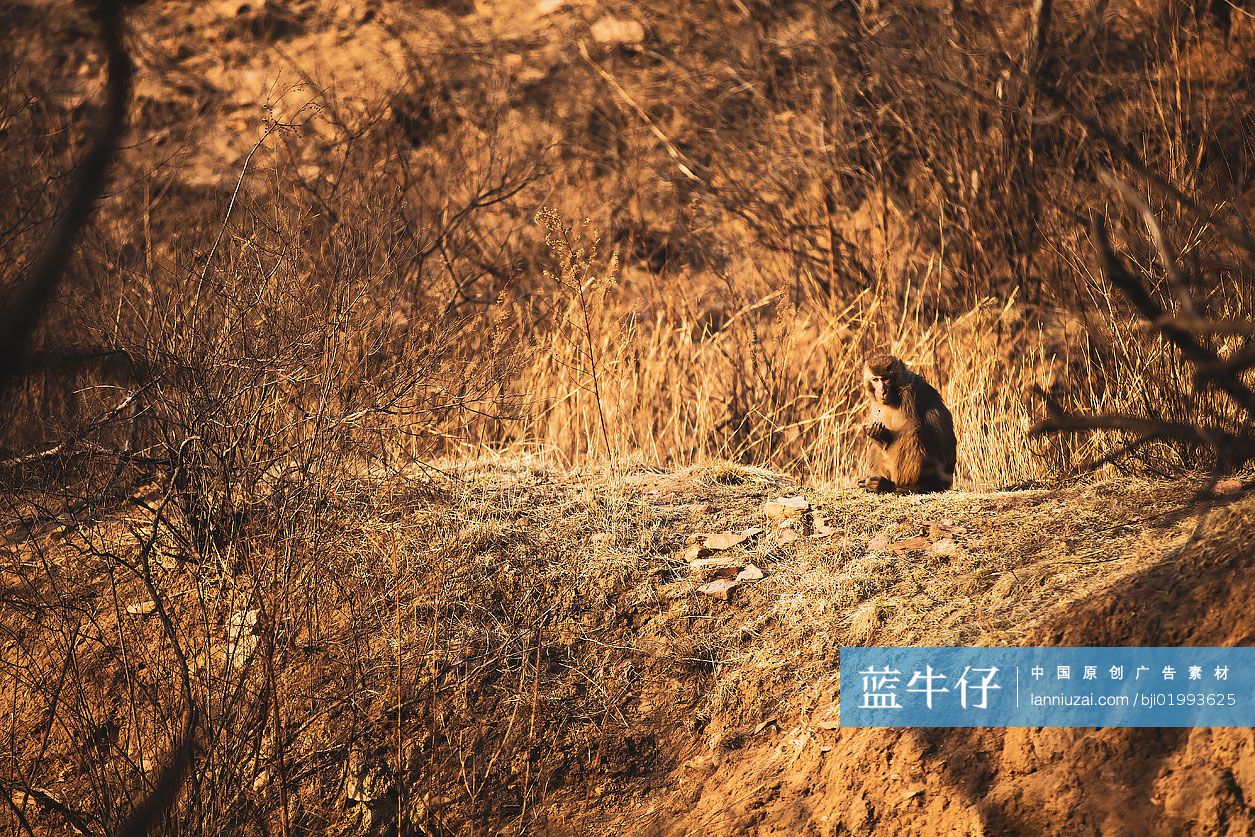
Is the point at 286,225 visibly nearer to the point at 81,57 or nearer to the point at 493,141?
the point at 493,141

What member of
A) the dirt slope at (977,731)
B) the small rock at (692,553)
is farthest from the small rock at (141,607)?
the small rock at (692,553)

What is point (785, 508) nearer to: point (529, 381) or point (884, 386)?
point (884, 386)

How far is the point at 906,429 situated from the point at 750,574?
4.09 ft

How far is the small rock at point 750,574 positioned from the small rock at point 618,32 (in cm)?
746

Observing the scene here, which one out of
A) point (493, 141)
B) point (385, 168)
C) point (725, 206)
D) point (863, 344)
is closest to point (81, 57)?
point (385, 168)

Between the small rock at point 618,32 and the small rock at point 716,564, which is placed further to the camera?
the small rock at point 618,32

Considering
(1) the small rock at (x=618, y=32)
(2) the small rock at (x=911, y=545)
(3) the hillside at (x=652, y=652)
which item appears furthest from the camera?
(1) the small rock at (x=618, y=32)

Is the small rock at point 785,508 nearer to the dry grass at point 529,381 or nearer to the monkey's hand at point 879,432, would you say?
the dry grass at point 529,381

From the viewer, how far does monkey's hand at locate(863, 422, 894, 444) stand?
5.67 metres

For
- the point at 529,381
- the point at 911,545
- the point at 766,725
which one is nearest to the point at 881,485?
the point at 911,545

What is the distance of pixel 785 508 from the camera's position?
5.50 metres

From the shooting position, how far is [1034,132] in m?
8.80

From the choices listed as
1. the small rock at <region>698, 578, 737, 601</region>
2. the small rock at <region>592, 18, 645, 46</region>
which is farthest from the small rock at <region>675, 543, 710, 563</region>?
the small rock at <region>592, 18, 645, 46</region>

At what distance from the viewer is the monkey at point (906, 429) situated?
221 inches
